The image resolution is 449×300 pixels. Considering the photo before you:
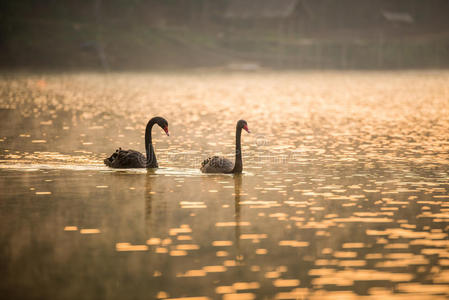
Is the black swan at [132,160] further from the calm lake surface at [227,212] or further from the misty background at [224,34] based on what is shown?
the misty background at [224,34]

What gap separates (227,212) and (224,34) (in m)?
71.2

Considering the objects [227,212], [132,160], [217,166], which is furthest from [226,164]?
[227,212]

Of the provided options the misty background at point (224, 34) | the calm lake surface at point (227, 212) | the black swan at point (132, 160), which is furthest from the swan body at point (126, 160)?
the misty background at point (224, 34)

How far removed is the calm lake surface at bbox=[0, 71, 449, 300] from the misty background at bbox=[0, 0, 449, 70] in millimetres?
41501

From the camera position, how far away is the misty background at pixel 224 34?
69500 mm

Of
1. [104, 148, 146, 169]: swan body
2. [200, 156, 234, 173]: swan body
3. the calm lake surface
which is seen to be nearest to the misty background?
the calm lake surface

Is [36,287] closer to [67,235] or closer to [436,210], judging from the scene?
[67,235]

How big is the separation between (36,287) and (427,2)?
92151mm

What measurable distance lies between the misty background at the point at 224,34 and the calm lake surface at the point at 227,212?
136 feet

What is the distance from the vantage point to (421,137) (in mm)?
23250

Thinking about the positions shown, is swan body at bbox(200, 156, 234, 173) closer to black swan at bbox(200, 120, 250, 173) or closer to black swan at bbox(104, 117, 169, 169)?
black swan at bbox(200, 120, 250, 173)

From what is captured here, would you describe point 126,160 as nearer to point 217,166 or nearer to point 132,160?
point 132,160

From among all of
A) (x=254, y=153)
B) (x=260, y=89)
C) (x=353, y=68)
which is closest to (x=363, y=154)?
(x=254, y=153)

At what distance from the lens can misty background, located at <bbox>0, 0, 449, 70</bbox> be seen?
→ 69500mm
